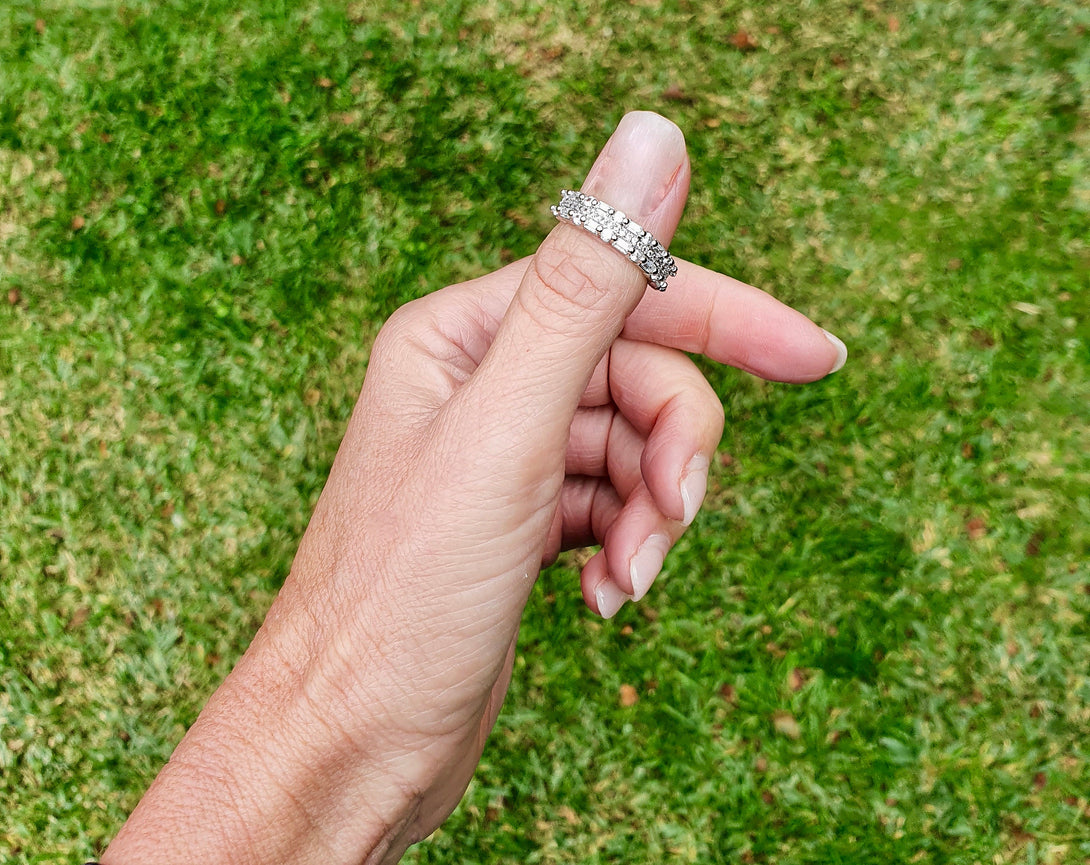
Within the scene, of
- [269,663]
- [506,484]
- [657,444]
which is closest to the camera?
[506,484]

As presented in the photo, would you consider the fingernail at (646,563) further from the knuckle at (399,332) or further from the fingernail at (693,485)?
the knuckle at (399,332)

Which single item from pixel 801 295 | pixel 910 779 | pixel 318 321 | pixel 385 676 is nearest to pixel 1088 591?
pixel 910 779

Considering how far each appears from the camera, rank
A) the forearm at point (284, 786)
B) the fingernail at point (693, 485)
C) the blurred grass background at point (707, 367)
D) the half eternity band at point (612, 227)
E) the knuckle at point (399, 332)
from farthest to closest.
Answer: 1. the blurred grass background at point (707, 367)
2. the knuckle at point (399, 332)
3. the fingernail at point (693, 485)
4. the forearm at point (284, 786)
5. the half eternity band at point (612, 227)

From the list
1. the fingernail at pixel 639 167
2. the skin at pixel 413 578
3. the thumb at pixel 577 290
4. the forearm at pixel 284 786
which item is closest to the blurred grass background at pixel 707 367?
the skin at pixel 413 578

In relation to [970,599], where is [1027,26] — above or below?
above

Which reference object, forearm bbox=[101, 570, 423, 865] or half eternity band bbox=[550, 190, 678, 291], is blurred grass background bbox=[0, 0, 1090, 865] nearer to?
forearm bbox=[101, 570, 423, 865]

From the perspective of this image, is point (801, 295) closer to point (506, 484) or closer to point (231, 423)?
point (506, 484)

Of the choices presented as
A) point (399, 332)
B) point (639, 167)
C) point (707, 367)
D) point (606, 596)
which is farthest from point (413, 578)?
point (707, 367)
